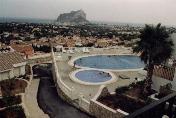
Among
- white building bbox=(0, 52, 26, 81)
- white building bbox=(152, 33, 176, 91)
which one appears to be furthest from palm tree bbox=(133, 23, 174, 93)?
white building bbox=(0, 52, 26, 81)

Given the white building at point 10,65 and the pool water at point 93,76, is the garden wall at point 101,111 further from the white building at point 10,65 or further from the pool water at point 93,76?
the white building at point 10,65

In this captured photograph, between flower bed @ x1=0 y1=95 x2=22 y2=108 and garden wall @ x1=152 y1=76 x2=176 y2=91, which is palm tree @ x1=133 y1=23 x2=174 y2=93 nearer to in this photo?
garden wall @ x1=152 y1=76 x2=176 y2=91

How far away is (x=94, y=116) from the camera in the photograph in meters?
21.8

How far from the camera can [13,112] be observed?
20688 millimetres

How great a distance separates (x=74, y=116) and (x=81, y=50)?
32.1 meters

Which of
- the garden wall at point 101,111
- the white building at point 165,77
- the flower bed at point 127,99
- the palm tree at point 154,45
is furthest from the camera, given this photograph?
the palm tree at point 154,45

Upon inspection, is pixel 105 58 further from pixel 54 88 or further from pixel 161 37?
pixel 161 37

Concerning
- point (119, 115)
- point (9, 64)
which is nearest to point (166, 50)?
point (119, 115)

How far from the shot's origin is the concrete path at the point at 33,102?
855 inches

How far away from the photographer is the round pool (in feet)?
99.8

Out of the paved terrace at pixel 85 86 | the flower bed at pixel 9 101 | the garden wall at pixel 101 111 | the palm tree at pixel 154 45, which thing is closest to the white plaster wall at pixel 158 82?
the palm tree at pixel 154 45

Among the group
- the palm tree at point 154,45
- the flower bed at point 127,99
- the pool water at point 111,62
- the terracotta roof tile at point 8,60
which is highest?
the palm tree at point 154,45

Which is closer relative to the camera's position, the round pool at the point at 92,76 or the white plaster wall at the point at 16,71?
the round pool at the point at 92,76

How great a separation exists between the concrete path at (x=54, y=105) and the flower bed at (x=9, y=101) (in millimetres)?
2431
